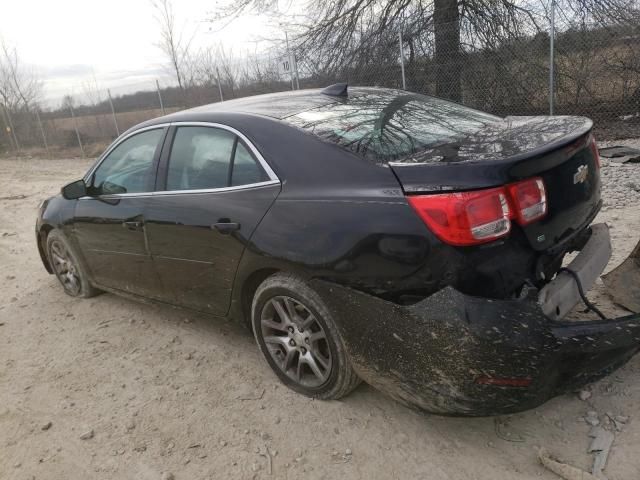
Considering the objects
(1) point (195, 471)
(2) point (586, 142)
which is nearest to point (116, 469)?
(1) point (195, 471)

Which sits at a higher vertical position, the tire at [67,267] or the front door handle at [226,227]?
the front door handle at [226,227]

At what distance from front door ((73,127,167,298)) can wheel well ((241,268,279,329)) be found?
2.86 feet

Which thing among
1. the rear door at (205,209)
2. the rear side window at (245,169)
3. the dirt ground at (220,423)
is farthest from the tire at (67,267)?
the rear side window at (245,169)

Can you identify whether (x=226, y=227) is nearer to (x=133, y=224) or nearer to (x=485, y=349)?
(x=133, y=224)

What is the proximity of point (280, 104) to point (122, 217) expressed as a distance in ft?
4.69

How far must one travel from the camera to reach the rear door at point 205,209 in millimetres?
2852

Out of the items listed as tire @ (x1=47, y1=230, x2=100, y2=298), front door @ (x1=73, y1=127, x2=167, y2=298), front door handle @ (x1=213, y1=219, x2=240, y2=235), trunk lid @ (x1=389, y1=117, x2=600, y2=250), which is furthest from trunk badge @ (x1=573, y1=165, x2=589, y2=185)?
tire @ (x1=47, y1=230, x2=100, y2=298)

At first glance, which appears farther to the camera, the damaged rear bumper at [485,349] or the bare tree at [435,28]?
the bare tree at [435,28]

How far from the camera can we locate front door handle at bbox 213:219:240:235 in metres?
2.87

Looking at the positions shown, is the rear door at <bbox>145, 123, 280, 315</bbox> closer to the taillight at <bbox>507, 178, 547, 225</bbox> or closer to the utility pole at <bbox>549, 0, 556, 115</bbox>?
the taillight at <bbox>507, 178, 547, 225</bbox>

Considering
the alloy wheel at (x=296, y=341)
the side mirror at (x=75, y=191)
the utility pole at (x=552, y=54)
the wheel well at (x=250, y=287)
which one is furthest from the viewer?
the utility pole at (x=552, y=54)

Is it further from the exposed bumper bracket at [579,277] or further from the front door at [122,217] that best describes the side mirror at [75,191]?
the exposed bumper bracket at [579,277]

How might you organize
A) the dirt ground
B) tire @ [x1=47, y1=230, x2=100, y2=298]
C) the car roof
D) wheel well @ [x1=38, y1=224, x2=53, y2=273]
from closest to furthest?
the dirt ground
the car roof
tire @ [x1=47, y1=230, x2=100, y2=298]
wheel well @ [x1=38, y1=224, x2=53, y2=273]

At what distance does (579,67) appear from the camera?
9633 millimetres
